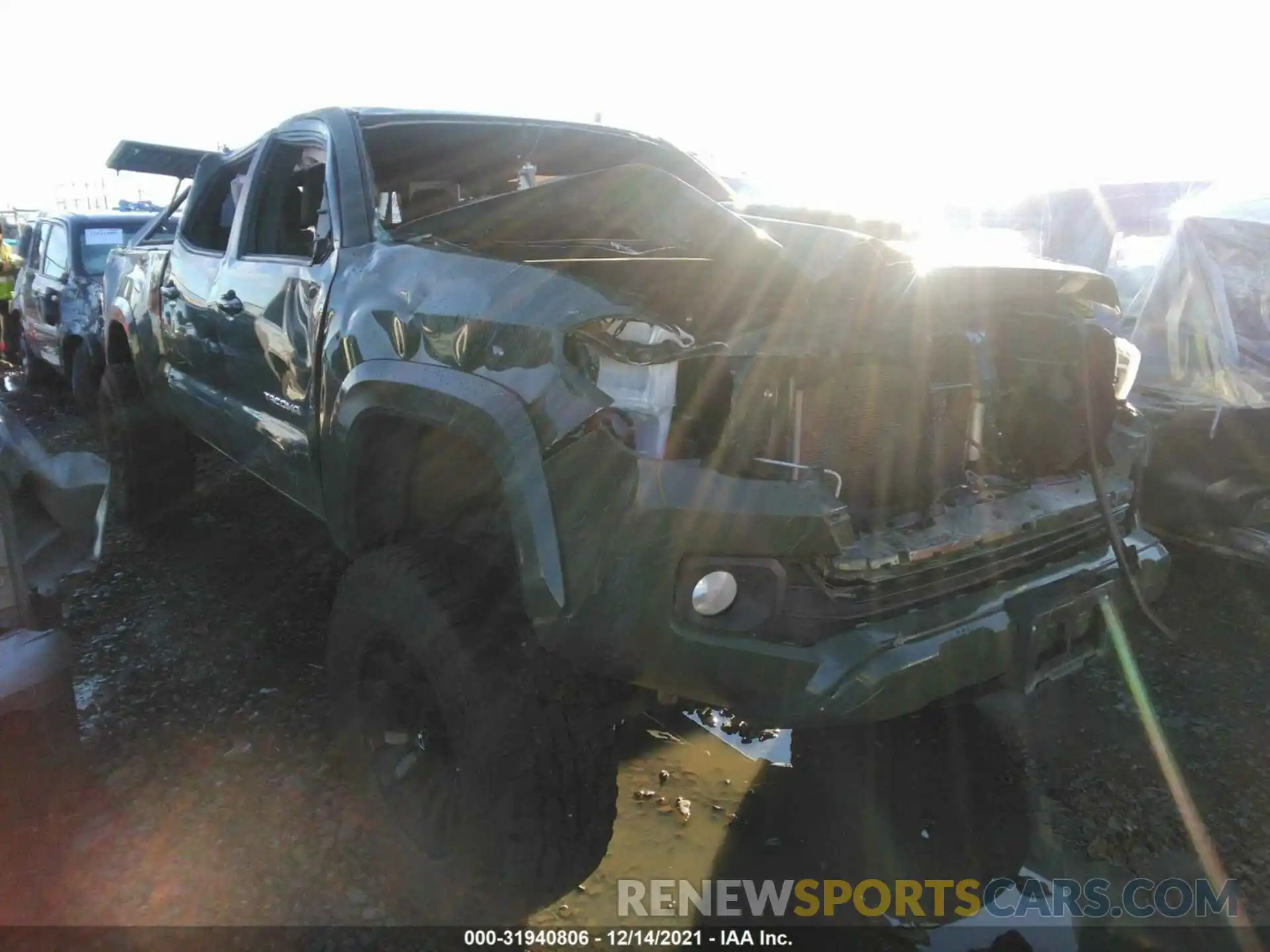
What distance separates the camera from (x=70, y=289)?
719 cm

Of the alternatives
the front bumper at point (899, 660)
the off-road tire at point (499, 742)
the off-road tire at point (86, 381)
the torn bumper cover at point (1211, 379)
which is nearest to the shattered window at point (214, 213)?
the off-road tire at point (86, 381)

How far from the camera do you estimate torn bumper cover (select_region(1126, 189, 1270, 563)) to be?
4.56 meters

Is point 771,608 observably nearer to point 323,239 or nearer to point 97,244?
point 323,239

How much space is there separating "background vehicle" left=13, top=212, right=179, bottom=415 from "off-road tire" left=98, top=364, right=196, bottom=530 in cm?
114

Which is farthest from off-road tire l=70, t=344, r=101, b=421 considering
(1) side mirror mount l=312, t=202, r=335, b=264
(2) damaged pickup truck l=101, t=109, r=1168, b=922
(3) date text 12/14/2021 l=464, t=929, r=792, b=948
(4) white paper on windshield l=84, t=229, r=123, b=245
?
(3) date text 12/14/2021 l=464, t=929, r=792, b=948

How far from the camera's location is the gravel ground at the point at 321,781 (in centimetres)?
246

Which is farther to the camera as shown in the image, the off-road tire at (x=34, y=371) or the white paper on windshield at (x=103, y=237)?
the off-road tire at (x=34, y=371)

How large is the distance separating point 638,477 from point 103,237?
7.49 metres

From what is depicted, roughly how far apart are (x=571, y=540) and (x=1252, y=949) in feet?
6.66

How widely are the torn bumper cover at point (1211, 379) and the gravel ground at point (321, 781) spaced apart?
481 mm

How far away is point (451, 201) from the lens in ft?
10.7

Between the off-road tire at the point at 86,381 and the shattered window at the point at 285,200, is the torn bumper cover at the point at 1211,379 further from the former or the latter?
the off-road tire at the point at 86,381

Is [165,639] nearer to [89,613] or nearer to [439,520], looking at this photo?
[89,613]

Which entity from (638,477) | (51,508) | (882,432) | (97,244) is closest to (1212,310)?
(882,432)
